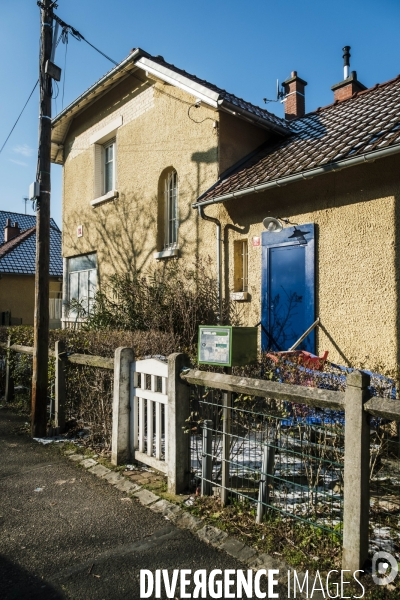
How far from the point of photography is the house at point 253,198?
654 centimetres

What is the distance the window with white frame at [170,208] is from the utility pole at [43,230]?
428cm

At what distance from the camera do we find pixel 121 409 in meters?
4.91

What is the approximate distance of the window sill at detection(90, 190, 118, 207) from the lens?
1184 centimetres

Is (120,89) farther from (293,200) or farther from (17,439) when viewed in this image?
(17,439)

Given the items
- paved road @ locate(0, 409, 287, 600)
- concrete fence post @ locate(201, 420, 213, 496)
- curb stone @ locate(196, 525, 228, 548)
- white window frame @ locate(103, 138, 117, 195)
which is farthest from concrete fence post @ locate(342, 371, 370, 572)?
white window frame @ locate(103, 138, 117, 195)

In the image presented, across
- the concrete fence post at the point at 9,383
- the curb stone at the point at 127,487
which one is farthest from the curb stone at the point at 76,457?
the concrete fence post at the point at 9,383

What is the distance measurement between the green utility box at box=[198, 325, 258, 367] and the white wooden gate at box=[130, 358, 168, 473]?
50cm

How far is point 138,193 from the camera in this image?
11125 mm

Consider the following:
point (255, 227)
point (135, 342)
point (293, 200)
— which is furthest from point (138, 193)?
point (135, 342)

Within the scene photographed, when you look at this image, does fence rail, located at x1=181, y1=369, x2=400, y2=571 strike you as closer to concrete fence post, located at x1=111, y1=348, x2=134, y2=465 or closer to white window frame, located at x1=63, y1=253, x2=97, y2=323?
concrete fence post, located at x1=111, y1=348, x2=134, y2=465

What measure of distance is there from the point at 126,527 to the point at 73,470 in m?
1.51

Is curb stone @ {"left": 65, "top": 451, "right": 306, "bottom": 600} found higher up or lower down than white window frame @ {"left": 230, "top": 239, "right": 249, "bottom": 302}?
lower down

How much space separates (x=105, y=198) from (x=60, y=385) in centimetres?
→ 707

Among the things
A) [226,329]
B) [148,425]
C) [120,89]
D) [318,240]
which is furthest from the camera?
[120,89]
